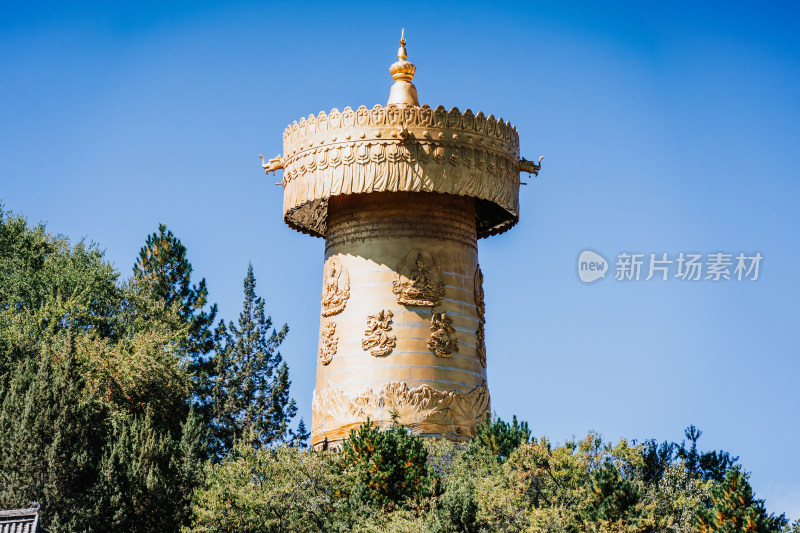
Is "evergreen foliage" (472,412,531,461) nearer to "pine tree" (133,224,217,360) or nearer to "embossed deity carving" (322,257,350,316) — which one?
"embossed deity carving" (322,257,350,316)

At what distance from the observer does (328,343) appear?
23328 mm

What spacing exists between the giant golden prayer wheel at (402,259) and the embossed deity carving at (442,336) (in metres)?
0.02

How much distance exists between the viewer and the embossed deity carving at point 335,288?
2327 centimetres

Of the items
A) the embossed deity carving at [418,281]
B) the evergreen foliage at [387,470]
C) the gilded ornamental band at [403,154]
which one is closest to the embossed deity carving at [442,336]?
the embossed deity carving at [418,281]

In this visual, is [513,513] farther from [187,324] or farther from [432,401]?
[187,324]

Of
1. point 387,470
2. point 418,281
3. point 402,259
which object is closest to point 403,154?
point 402,259

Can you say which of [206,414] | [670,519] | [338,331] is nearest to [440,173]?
[338,331]

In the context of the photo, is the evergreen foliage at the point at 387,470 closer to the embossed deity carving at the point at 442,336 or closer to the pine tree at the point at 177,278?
the embossed deity carving at the point at 442,336

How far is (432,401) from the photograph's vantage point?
22.3 metres

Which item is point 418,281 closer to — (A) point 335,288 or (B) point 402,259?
(B) point 402,259

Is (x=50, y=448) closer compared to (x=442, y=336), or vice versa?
(x=50, y=448)

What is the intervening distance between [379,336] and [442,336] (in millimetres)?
1235

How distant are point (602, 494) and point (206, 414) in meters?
16.5

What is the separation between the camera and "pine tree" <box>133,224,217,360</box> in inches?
1307
